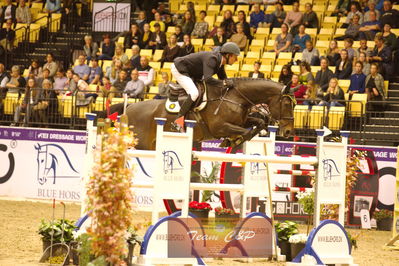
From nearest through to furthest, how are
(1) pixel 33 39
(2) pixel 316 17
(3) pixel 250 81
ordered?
(3) pixel 250 81, (2) pixel 316 17, (1) pixel 33 39

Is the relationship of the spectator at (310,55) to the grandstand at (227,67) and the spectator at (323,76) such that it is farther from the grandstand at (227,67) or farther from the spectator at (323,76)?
the spectator at (323,76)

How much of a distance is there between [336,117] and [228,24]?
4.64 metres

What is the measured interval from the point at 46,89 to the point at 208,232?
895 cm

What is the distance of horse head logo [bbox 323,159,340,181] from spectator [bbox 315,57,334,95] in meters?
7.06

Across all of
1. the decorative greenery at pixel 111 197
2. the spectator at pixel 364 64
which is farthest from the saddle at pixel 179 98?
the spectator at pixel 364 64

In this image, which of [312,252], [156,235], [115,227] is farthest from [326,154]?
[115,227]

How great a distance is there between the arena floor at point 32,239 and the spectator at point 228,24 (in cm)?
566

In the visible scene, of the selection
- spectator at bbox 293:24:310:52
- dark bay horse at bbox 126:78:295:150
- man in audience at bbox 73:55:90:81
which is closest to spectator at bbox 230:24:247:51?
spectator at bbox 293:24:310:52

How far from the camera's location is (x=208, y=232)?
7.71 m

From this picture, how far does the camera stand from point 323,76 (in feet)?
50.6

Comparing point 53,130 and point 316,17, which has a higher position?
point 316,17

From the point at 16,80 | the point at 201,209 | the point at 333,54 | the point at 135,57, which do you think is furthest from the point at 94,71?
the point at 201,209

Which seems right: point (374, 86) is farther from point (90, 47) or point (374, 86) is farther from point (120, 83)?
point (90, 47)

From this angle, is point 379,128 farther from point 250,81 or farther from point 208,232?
point 208,232
